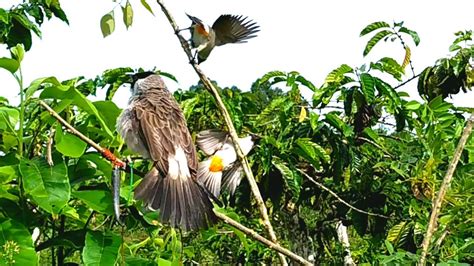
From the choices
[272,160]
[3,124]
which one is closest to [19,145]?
[3,124]

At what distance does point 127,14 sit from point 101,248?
49 centimetres

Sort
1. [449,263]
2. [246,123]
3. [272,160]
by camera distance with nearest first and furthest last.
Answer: [449,263] < [272,160] < [246,123]

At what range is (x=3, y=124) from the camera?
159 cm

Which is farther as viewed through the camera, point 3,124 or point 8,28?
point 8,28

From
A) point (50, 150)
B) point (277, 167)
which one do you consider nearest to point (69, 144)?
point (50, 150)

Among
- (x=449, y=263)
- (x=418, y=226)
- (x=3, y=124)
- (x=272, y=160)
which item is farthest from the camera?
(x=272, y=160)

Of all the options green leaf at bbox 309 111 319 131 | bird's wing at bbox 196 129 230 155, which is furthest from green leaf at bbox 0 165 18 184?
green leaf at bbox 309 111 319 131

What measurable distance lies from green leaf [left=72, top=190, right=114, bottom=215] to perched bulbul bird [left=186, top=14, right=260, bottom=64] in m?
0.41

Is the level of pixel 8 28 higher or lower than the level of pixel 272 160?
higher

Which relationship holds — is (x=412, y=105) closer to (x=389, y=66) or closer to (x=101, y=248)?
(x=389, y=66)

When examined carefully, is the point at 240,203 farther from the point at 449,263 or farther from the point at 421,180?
the point at 449,263

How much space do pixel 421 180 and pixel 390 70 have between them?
0.75 m

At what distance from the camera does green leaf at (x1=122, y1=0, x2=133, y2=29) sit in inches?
61.8

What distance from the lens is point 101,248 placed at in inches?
60.7
